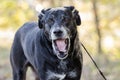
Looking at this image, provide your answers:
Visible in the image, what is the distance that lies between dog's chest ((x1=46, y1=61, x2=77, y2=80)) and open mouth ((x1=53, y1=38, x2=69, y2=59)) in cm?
33

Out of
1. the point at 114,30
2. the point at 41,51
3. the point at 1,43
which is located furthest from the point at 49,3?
the point at 41,51

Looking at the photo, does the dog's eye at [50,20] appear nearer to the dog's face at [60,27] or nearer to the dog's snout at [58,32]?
the dog's face at [60,27]

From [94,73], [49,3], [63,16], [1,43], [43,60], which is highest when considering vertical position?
[63,16]

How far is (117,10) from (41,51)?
8.36 meters

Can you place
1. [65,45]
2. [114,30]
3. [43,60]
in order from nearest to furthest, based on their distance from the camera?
[65,45], [43,60], [114,30]

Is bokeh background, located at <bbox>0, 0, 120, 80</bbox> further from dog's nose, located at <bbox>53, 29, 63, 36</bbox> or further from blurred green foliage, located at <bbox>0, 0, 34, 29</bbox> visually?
dog's nose, located at <bbox>53, 29, 63, 36</bbox>

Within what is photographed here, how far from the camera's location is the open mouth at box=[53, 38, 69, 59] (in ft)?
22.4

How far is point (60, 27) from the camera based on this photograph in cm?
669

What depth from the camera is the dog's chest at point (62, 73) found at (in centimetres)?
722

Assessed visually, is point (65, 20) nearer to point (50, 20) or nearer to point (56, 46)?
point (50, 20)

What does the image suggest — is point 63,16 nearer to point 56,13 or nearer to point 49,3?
point 56,13

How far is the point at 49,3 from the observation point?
1433cm

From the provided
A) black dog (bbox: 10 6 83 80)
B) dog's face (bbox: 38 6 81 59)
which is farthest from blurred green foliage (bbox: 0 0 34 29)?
dog's face (bbox: 38 6 81 59)

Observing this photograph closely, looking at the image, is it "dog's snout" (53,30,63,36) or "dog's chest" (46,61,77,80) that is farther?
"dog's chest" (46,61,77,80)
